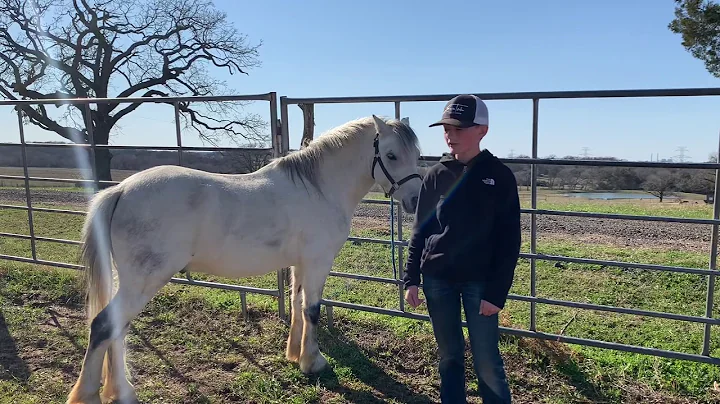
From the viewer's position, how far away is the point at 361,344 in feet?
12.9

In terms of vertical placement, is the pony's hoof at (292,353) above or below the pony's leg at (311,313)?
below

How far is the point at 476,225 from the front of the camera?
7.06ft

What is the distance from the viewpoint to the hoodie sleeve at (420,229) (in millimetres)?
2393

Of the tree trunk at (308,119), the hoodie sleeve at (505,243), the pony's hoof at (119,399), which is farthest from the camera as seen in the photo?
the tree trunk at (308,119)

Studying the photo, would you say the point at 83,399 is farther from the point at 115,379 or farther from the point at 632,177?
the point at 632,177

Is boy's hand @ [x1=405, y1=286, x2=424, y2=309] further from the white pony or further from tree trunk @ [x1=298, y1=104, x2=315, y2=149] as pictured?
tree trunk @ [x1=298, y1=104, x2=315, y2=149]

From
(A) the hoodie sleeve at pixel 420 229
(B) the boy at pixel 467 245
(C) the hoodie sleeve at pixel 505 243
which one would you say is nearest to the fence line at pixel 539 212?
(A) the hoodie sleeve at pixel 420 229

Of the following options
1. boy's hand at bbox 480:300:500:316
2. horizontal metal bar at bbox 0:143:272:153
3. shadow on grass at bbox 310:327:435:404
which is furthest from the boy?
horizontal metal bar at bbox 0:143:272:153

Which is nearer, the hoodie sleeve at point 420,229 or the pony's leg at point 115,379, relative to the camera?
the hoodie sleeve at point 420,229

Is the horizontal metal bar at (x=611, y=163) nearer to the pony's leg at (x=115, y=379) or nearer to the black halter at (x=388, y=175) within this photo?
the black halter at (x=388, y=175)

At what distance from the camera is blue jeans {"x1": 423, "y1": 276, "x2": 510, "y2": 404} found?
2.23 meters

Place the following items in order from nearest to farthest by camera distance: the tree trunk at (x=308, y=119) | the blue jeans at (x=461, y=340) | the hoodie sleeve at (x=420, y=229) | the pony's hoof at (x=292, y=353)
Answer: the blue jeans at (x=461, y=340)
the hoodie sleeve at (x=420, y=229)
the pony's hoof at (x=292, y=353)
the tree trunk at (x=308, y=119)

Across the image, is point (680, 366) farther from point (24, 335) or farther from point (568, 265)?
point (24, 335)

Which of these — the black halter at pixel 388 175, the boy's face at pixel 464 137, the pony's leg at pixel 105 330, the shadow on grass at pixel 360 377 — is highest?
the boy's face at pixel 464 137
